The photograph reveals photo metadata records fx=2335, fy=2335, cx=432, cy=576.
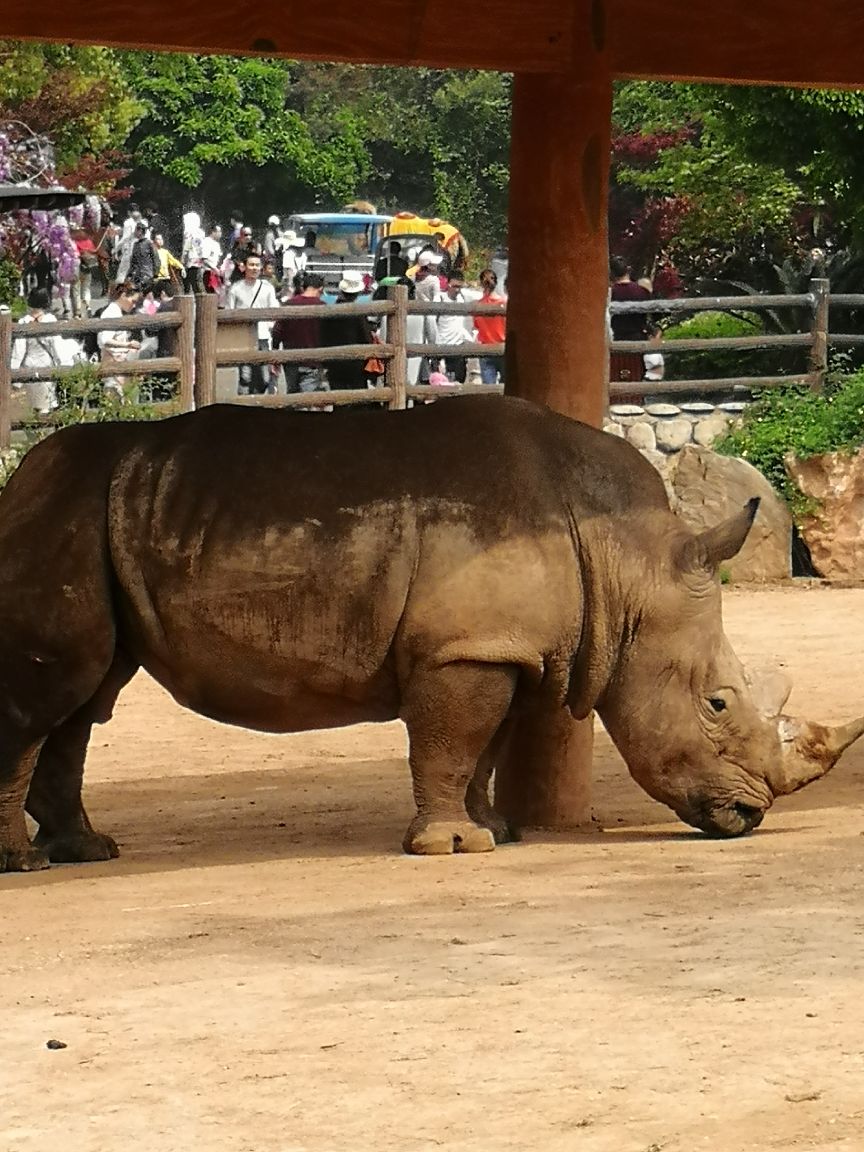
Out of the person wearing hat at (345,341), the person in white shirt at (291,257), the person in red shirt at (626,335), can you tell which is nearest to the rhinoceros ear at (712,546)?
the person wearing hat at (345,341)

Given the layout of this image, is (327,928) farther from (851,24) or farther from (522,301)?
(851,24)

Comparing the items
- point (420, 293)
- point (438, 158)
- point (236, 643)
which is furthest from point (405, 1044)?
point (438, 158)

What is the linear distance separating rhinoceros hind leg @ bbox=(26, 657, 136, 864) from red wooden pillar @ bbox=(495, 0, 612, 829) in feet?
5.01

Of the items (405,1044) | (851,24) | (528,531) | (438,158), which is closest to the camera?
(405,1044)

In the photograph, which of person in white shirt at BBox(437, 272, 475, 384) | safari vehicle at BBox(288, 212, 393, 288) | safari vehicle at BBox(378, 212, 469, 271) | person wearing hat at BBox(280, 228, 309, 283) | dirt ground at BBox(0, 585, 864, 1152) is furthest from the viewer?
safari vehicle at BBox(288, 212, 393, 288)

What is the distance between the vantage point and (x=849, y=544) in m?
17.6

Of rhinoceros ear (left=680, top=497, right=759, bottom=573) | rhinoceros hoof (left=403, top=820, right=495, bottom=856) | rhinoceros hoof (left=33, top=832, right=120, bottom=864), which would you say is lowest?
rhinoceros hoof (left=33, top=832, right=120, bottom=864)

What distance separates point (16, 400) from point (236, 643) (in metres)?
11.9

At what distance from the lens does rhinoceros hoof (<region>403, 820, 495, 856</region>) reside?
7.65 metres

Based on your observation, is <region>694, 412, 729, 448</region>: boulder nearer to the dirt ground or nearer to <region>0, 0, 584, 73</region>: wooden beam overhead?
the dirt ground

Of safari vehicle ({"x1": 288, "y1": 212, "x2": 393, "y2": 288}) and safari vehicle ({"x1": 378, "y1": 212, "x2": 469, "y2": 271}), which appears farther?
safari vehicle ({"x1": 288, "y1": 212, "x2": 393, "y2": 288})

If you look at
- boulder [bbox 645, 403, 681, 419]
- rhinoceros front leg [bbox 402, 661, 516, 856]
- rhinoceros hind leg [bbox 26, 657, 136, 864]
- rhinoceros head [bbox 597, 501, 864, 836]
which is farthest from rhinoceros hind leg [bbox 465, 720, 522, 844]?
boulder [bbox 645, 403, 681, 419]

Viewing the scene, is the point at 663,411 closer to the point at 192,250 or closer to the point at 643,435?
the point at 643,435

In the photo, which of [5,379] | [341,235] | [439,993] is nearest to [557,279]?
[439,993]
